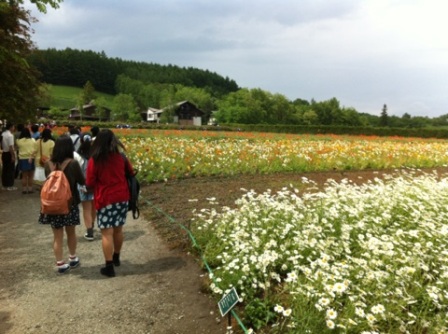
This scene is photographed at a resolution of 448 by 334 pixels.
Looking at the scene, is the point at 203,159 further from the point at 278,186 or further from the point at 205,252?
the point at 205,252

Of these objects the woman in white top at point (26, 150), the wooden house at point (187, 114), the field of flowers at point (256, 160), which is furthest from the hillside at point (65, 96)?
the woman in white top at point (26, 150)

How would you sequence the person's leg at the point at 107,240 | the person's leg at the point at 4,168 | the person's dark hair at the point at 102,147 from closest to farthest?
the person's dark hair at the point at 102,147 < the person's leg at the point at 107,240 < the person's leg at the point at 4,168

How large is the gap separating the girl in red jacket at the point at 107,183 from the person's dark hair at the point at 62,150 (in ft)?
1.80

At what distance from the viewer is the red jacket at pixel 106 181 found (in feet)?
16.1

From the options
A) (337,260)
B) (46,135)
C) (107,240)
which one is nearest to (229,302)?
(337,260)

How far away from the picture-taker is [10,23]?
46.2ft

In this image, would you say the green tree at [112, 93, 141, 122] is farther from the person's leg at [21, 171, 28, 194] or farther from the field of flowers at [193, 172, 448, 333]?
the field of flowers at [193, 172, 448, 333]

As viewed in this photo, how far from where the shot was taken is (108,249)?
5.00 metres

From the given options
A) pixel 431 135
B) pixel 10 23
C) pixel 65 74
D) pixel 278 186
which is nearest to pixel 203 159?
pixel 278 186

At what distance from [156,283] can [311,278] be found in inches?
90.0

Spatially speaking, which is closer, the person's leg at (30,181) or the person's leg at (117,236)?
the person's leg at (117,236)

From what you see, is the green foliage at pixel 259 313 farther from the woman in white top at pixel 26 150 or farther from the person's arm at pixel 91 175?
the woman in white top at pixel 26 150

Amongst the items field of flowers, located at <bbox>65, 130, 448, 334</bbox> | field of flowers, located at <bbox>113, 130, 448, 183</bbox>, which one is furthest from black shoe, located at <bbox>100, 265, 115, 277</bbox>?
field of flowers, located at <bbox>113, 130, 448, 183</bbox>

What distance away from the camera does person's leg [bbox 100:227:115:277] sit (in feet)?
16.3
